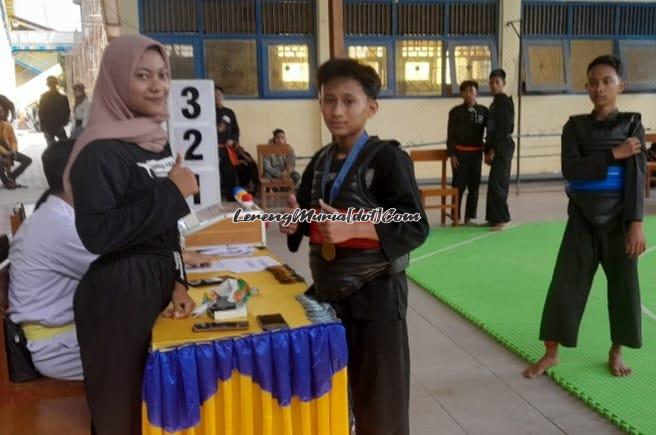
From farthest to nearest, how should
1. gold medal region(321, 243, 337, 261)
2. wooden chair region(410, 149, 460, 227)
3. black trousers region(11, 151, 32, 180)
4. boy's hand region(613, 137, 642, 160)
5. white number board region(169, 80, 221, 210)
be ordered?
1. black trousers region(11, 151, 32, 180)
2. wooden chair region(410, 149, 460, 227)
3. white number board region(169, 80, 221, 210)
4. boy's hand region(613, 137, 642, 160)
5. gold medal region(321, 243, 337, 261)

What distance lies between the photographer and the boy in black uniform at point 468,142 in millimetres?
6648

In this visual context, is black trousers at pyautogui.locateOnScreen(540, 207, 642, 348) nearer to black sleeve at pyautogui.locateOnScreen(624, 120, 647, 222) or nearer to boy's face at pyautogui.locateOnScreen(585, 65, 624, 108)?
black sleeve at pyautogui.locateOnScreen(624, 120, 647, 222)

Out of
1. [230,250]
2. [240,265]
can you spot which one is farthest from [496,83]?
[240,265]

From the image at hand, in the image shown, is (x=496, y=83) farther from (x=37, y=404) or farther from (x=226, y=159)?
(x=37, y=404)

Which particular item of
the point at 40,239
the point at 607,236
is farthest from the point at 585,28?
the point at 40,239

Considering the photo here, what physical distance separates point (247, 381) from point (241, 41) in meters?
7.91

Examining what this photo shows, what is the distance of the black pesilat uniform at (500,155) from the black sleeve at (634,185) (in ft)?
12.4

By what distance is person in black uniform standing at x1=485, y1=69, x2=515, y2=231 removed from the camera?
251 inches

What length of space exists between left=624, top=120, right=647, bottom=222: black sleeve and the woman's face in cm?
205

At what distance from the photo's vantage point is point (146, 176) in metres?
1.50

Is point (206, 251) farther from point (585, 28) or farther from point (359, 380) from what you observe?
point (585, 28)

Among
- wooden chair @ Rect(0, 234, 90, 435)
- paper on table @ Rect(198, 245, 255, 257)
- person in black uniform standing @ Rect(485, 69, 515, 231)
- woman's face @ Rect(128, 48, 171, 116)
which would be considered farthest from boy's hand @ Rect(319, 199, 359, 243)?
person in black uniform standing @ Rect(485, 69, 515, 231)

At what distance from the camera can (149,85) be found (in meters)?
1.51

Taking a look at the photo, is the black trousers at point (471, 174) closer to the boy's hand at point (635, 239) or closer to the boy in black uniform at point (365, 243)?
the boy's hand at point (635, 239)
